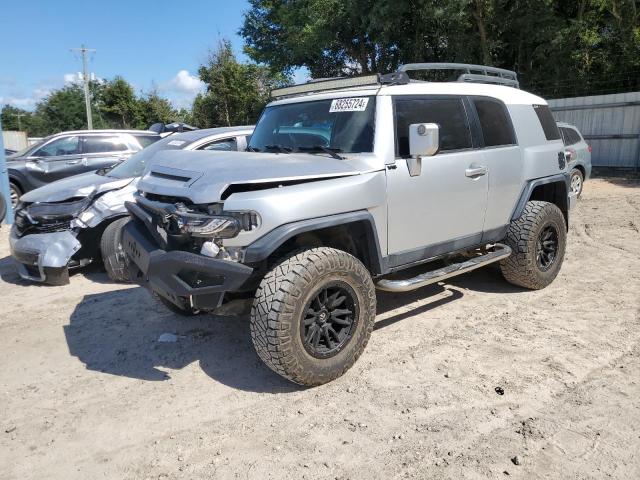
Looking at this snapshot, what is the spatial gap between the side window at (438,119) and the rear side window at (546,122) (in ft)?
4.53

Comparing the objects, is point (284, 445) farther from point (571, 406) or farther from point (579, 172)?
point (579, 172)

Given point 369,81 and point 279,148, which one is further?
point 279,148

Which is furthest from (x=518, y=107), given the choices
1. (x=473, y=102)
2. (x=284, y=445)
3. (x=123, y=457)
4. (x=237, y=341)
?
(x=123, y=457)

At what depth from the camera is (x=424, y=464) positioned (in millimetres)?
2783

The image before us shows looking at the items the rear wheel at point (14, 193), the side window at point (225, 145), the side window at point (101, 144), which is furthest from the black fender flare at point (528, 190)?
the rear wheel at point (14, 193)

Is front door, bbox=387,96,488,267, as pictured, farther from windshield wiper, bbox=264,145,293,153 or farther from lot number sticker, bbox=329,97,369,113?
windshield wiper, bbox=264,145,293,153

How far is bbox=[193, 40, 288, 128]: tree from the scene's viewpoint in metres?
30.3

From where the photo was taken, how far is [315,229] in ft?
11.4

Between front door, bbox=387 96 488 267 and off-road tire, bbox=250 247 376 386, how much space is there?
627 millimetres

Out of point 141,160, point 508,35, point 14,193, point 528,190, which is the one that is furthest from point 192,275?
point 508,35

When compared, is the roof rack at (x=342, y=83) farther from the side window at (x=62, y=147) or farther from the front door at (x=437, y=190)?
the side window at (x=62, y=147)

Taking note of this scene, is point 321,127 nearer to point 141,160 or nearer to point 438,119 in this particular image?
point 438,119

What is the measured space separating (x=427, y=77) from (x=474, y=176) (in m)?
18.4

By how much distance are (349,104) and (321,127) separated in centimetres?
29
